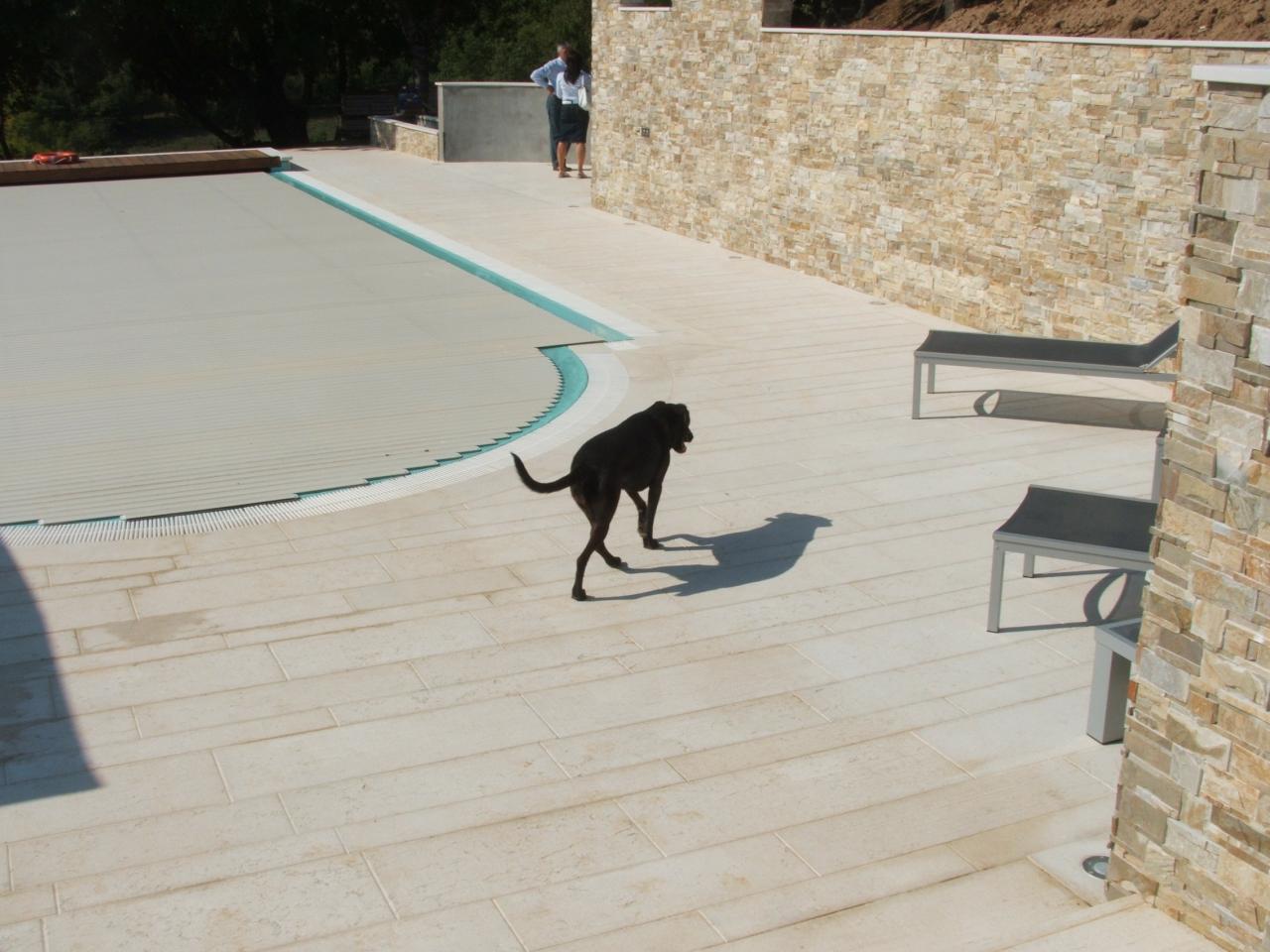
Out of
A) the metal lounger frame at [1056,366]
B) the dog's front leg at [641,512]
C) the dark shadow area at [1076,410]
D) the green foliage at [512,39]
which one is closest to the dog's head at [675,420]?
the dog's front leg at [641,512]

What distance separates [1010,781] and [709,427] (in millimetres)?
4349

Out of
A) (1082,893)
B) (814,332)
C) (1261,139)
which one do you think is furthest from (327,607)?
(814,332)

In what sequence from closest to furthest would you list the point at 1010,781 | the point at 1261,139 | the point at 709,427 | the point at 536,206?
the point at 1261,139 → the point at 1010,781 → the point at 709,427 → the point at 536,206

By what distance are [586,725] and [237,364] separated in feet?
19.5

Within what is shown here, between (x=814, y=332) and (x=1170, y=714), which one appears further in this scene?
(x=814, y=332)

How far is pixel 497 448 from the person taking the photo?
827cm

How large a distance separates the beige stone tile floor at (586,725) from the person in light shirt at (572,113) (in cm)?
1224

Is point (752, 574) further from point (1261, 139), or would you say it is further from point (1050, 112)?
point (1050, 112)

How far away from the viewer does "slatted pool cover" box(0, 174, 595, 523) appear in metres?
7.88

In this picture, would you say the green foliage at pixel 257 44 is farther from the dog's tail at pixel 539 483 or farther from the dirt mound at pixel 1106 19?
the dog's tail at pixel 539 483

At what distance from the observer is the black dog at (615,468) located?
594 cm

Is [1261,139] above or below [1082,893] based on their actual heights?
above

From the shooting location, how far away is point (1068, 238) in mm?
10062

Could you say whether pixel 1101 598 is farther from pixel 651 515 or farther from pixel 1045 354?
pixel 1045 354
